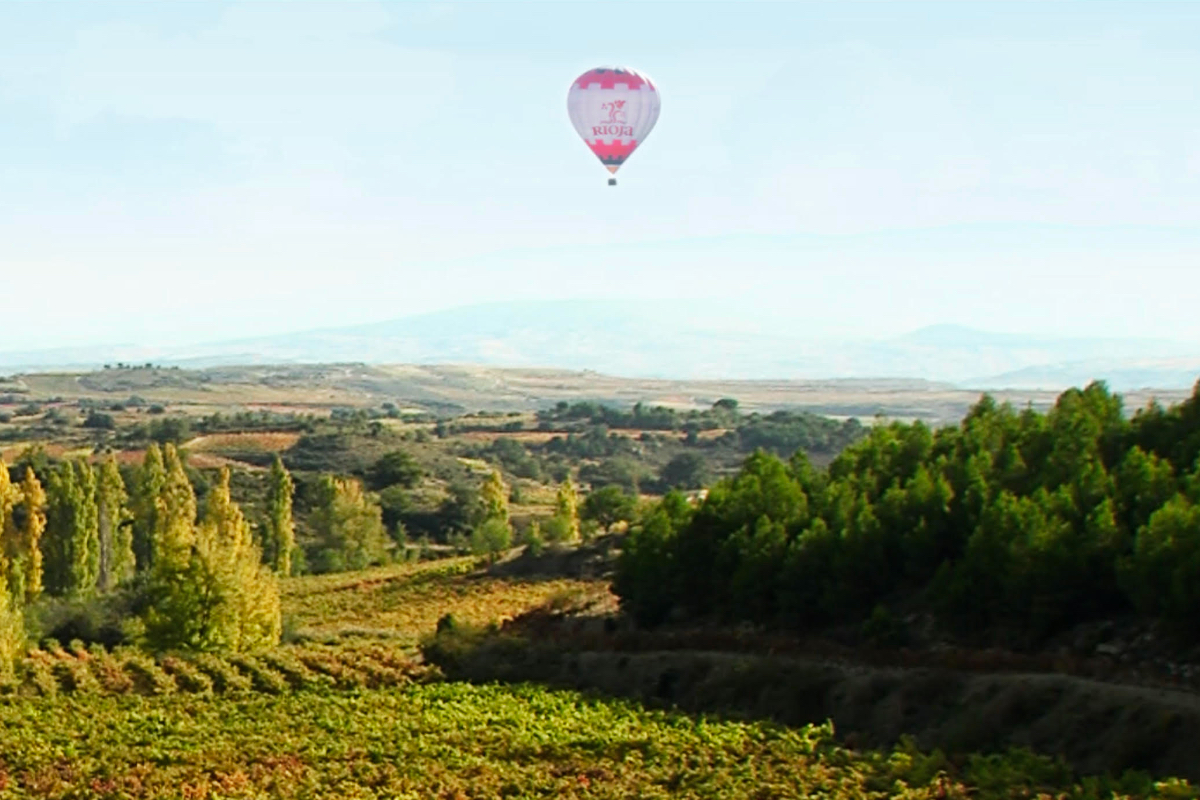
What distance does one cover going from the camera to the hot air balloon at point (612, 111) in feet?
243

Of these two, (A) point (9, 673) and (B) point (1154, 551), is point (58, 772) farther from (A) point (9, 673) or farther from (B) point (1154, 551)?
(B) point (1154, 551)

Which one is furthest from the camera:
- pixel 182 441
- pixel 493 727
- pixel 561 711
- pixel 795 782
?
pixel 182 441

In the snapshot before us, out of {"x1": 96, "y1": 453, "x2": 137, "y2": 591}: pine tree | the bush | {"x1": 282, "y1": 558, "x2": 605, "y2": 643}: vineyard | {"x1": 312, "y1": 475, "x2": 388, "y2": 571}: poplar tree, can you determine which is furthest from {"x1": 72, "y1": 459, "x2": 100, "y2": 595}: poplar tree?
the bush

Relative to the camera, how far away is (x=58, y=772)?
107 feet

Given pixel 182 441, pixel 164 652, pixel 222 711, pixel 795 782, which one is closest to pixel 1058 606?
pixel 795 782

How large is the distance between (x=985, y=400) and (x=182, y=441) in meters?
104

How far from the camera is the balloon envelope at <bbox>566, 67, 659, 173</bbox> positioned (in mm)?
74062

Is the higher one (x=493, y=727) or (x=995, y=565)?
(x=995, y=565)

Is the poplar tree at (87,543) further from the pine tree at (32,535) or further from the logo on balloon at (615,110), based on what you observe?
the logo on balloon at (615,110)

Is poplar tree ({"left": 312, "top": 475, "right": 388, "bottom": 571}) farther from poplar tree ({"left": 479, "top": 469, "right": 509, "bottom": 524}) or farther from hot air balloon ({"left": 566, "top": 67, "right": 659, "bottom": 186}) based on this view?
hot air balloon ({"left": 566, "top": 67, "right": 659, "bottom": 186})

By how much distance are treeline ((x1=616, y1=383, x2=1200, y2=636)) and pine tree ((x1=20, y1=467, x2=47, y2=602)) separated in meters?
32.8

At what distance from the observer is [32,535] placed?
73312 millimetres

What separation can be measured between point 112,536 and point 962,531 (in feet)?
171

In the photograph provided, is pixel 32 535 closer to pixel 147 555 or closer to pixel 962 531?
pixel 147 555
